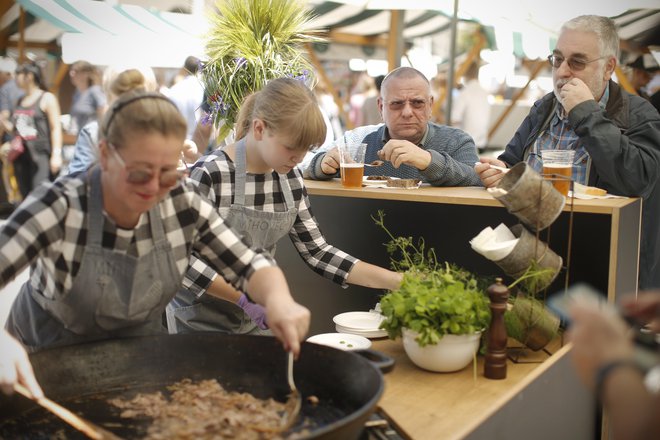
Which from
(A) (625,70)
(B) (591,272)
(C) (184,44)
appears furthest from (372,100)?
(B) (591,272)

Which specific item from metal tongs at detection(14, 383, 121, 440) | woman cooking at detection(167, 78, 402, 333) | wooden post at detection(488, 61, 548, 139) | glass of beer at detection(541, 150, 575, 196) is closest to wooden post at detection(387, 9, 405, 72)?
wooden post at detection(488, 61, 548, 139)

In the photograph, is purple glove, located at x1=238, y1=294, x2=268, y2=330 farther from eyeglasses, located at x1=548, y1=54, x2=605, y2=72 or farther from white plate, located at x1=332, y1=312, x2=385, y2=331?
eyeglasses, located at x1=548, y1=54, x2=605, y2=72

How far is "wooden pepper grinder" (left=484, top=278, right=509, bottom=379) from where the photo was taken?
1999mm

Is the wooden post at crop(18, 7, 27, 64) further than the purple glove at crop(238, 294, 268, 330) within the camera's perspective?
Yes

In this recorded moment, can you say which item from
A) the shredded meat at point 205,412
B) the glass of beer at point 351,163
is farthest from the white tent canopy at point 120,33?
the shredded meat at point 205,412

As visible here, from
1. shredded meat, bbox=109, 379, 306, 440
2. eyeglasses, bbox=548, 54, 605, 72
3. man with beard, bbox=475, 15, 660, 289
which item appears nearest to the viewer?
shredded meat, bbox=109, 379, 306, 440

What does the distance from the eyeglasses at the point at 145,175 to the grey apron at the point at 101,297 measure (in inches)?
4.3

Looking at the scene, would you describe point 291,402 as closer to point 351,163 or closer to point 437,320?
point 437,320

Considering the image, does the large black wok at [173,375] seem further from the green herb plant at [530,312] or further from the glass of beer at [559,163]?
the glass of beer at [559,163]

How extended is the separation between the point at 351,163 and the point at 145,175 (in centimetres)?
144

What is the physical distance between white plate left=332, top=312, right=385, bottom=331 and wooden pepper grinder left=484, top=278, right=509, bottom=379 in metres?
0.44

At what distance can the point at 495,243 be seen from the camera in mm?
2170

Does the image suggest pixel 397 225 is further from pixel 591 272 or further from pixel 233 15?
pixel 233 15

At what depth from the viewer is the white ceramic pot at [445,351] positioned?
79.7 inches
